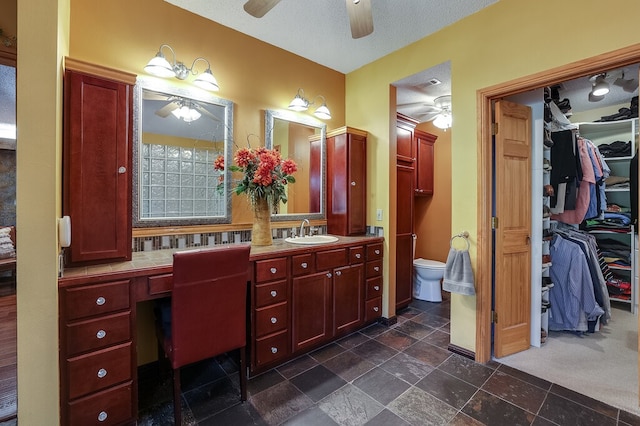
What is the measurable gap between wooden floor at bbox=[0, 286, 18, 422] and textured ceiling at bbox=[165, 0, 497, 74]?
2.33 m

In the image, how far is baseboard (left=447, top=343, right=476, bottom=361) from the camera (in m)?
2.32

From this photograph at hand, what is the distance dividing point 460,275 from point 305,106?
6.81 ft

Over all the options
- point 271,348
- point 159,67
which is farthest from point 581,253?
point 159,67

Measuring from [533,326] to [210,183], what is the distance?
9.93ft

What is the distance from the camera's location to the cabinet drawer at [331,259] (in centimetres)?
239

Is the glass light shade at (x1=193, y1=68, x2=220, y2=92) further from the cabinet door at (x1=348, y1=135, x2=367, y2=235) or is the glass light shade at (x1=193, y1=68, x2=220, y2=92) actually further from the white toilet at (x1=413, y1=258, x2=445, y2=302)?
the white toilet at (x1=413, y1=258, x2=445, y2=302)

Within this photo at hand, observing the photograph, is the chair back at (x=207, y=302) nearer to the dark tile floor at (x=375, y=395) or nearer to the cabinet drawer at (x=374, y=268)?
the dark tile floor at (x=375, y=395)

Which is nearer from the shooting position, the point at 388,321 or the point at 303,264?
the point at 303,264

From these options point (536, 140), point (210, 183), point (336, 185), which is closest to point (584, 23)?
point (536, 140)

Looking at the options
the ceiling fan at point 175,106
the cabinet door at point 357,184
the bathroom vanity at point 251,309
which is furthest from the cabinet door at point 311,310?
the ceiling fan at point 175,106

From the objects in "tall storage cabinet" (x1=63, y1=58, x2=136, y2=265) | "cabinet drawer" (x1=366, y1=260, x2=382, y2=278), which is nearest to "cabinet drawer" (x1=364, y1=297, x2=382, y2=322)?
"cabinet drawer" (x1=366, y1=260, x2=382, y2=278)

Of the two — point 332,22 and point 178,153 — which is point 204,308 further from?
point 332,22

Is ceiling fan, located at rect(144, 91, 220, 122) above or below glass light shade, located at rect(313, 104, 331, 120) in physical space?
below

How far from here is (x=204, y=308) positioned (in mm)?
1642
